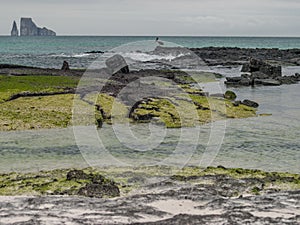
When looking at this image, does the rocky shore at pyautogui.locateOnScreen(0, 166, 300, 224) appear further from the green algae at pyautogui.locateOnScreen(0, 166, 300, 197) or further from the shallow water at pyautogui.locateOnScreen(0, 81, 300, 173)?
the shallow water at pyautogui.locateOnScreen(0, 81, 300, 173)

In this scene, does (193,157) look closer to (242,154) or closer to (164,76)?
(242,154)

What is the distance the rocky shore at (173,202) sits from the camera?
34.2ft

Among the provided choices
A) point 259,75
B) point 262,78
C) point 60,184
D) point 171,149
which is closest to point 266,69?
point 259,75

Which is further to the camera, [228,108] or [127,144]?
[228,108]

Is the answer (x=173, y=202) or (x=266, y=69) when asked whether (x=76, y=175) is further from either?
(x=266, y=69)

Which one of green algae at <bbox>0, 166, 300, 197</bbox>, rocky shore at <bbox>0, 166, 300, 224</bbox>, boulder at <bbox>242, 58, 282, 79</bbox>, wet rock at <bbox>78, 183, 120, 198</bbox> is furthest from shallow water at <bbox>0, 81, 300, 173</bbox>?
boulder at <bbox>242, 58, 282, 79</bbox>

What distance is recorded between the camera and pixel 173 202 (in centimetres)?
1155

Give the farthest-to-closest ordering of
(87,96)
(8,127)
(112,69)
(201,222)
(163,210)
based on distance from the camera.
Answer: (112,69) → (87,96) → (8,127) → (163,210) → (201,222)

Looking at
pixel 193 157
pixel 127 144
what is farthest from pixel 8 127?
pixel 193 157

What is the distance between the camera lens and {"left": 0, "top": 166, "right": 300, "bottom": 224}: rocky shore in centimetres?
1044

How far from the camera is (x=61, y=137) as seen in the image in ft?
67.3

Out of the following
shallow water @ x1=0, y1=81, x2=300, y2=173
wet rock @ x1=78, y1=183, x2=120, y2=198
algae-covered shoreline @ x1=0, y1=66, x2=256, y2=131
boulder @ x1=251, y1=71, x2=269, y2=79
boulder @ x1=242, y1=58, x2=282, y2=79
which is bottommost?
shallow water @ x1=0, y1=81, x2=300, y2=173

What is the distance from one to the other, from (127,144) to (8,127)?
5723 mm

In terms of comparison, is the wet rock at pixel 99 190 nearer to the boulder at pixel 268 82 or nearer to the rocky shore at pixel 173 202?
the rocky shore at pixel 173 202
